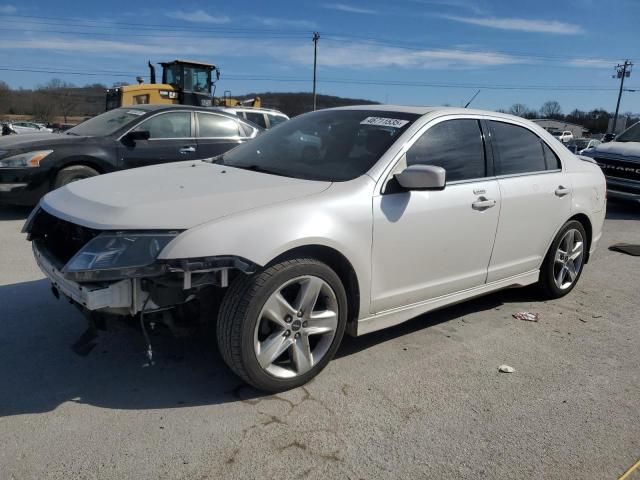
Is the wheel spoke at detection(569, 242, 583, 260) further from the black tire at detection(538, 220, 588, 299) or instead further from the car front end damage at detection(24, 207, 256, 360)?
the car front end damage at detection(24, 207, 256, 360)

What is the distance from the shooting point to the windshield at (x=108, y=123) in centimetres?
766

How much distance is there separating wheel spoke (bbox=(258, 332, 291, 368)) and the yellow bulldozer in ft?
51.5

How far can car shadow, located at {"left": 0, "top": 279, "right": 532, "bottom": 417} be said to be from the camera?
2873 mm

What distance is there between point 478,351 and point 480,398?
669 millimetres

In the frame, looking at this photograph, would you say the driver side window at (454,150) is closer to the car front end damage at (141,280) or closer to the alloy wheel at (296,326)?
the alloy wheel at (296,326)

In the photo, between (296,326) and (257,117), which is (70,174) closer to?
(296,326)

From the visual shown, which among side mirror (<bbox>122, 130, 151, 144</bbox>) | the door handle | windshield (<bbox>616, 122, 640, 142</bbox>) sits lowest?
the door handle

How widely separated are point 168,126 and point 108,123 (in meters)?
0.86

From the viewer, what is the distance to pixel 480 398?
10.1 ft

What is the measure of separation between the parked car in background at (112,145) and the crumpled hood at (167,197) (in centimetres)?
390

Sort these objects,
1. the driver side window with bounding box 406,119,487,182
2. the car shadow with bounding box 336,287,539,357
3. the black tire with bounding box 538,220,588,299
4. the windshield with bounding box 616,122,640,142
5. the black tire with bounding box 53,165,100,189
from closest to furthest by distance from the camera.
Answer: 1. the driver side window with bounding box 406,119,487,182
2. the car shadow with bounding box 336,287,539,357
3. the black tire with bounding box 538,220,588,299
4. the black tire with bounding box 53,165,100,189
5. the windshield with bounding box 616,122,640,142

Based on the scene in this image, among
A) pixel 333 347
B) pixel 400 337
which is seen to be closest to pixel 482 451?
pixel 333 347

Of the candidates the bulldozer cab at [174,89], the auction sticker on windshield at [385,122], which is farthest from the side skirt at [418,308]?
the bulldozer cab at [174,89]

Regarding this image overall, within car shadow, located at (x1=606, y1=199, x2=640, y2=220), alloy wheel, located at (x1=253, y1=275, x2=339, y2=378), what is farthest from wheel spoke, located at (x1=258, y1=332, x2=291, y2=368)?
car shadow, located at (x1=606, y1=199, x2=640, y2=220)
